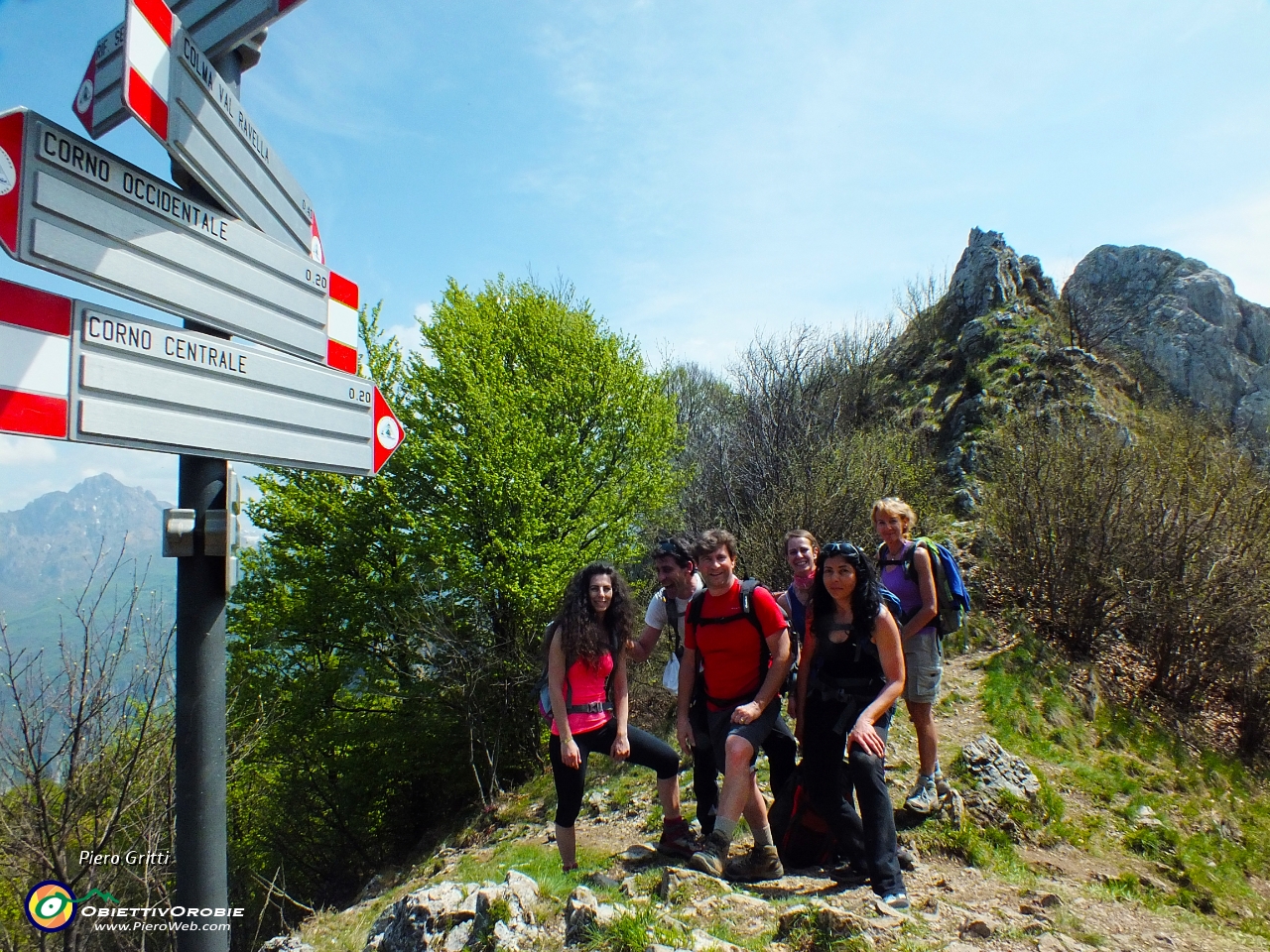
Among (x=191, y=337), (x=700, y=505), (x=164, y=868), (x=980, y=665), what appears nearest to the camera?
(x=191, y=337)

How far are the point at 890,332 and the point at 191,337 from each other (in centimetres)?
2636

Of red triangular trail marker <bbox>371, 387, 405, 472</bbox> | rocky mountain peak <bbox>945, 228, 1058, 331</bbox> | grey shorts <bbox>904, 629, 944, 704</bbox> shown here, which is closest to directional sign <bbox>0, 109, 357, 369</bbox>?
red triangular trail marker <bbox>371, 387, 405, 472</bbox>

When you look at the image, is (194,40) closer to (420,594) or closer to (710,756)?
(710,756)

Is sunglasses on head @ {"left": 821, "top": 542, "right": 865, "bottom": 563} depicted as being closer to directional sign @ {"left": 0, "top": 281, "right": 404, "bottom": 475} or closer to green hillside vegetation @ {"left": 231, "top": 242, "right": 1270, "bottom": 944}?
directional sign @ {"left": 0, "top": 281, "right": 404, "bottom": 475}

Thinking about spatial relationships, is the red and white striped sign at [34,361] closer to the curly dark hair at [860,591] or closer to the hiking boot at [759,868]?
the curly dark hair at [860,591]

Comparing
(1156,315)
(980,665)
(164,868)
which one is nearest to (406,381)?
(164,868)

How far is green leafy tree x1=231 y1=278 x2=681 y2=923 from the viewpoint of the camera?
50.9ft

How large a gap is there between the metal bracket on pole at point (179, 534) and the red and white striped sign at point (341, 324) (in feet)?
1.94

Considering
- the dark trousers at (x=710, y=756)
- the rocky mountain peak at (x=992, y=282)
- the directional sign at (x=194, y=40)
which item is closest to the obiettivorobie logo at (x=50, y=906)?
the dark trousers at (x=710, y=756)

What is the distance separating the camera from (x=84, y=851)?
18.7 feet

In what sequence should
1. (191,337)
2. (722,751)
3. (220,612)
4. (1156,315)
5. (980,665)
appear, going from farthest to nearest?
(1156,315)
(980,665)
(722,751)
(220,612)
(191,337)

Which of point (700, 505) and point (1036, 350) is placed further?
point (1036, 350)

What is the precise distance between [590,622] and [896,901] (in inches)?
80.0

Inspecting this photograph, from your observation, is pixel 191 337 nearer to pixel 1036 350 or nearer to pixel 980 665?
pixel 980 665
